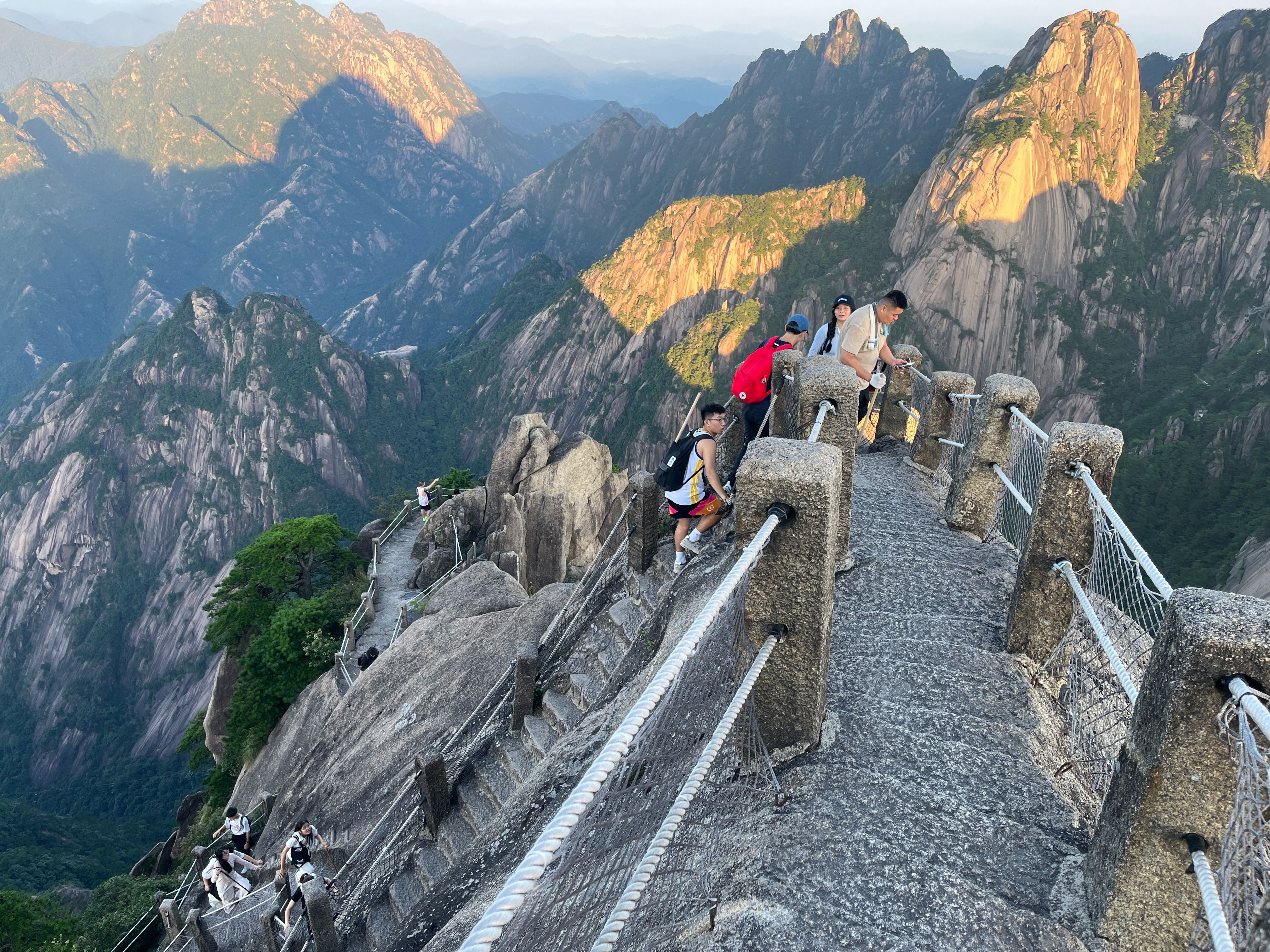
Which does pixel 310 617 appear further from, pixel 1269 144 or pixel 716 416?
pixel 1269 144

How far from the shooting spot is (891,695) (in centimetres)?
489

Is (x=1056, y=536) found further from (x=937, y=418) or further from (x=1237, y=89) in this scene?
(x=1237, y=89)

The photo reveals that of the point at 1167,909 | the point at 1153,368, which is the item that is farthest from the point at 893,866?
the point at 1153,368

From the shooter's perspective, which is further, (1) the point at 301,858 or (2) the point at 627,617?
(1) the point at 301,858

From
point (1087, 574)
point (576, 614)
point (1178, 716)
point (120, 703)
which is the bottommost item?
point (120, 703)

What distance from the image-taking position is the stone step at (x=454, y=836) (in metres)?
7.64

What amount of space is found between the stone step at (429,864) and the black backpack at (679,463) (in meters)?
4.59

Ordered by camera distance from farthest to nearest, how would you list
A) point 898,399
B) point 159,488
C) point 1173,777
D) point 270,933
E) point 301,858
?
point 159,488
point 898,399
point 301,858
point 270,933
point 1173,777

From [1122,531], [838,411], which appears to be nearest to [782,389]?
[838,411]

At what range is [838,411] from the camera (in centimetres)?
632

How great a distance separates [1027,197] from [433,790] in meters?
91.7

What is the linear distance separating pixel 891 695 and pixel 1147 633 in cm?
199

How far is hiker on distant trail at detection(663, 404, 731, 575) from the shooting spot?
7.34m

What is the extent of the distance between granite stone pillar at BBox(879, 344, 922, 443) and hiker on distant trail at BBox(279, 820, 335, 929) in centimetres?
1042
